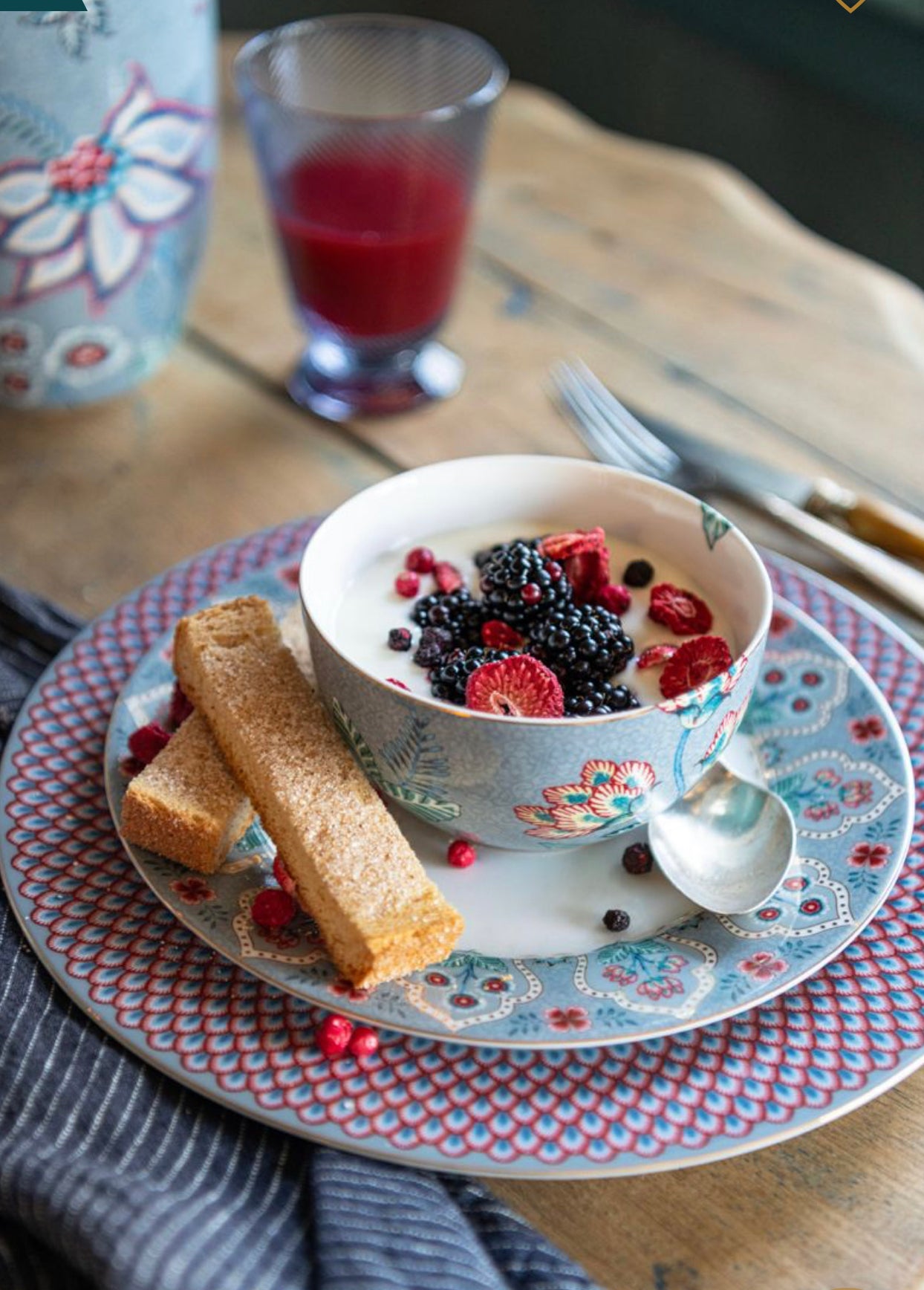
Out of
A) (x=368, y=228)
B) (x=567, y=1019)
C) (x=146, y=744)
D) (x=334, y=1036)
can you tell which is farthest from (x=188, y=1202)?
(x=368, y=228)

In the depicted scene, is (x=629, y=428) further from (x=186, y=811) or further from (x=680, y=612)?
(x=186, y=811)

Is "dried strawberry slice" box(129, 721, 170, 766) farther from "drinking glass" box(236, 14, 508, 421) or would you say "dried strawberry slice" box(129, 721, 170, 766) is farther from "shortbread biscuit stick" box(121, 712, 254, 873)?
"drinking glass" box(236, 14, 508, 421)

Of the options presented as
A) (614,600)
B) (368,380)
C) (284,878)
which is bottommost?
(368,380)

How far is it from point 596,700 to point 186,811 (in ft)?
0.88

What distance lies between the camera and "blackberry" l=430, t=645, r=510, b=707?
0.88 meters

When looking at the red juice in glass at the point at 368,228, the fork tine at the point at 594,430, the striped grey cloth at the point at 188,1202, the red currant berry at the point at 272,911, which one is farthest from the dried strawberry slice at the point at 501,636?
the red juice in glass at the point at 368,228

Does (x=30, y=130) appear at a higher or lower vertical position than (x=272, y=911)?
higher

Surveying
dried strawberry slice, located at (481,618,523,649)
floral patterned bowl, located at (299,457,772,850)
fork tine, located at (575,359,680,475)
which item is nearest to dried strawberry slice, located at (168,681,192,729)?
floral patterned bowl, located at (299,457,772,850)

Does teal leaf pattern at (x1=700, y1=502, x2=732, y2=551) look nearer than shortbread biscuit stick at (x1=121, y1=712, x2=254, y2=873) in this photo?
No

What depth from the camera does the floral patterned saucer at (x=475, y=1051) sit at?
73 cm

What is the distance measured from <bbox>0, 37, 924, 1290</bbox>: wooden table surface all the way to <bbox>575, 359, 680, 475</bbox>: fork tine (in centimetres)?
4

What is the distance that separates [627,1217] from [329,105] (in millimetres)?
1282

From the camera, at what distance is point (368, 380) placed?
4.98 ft

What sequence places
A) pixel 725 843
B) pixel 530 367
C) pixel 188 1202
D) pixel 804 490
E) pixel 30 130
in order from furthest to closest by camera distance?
pixel 530 367 < pixel 804 490 < pixel 30 130 < pixel 725 843 < pixel 188 1202
